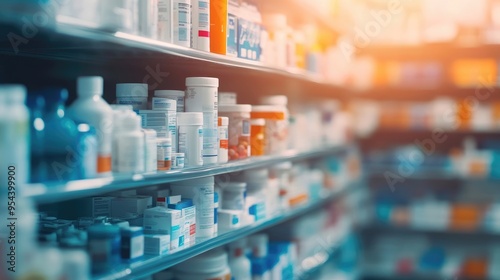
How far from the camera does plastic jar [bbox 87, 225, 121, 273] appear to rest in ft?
6.52

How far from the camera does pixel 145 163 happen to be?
2.13 meters

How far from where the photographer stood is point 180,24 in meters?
2.38

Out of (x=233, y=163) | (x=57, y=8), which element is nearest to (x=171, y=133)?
(x=233, y=163)

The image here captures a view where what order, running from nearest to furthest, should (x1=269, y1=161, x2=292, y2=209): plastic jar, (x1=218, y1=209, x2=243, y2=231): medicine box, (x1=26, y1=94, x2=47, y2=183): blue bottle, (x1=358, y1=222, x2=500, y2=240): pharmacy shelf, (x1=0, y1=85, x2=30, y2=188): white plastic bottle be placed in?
(x1=0, y1=85, x2=30, y2=188): white plastic bottle < (x1=26, y1=94, x2=47, y2=183): blue bottle < (x1=218, y1=209, x2=243, y2=231): medicine box < (x1=269, y1=161, x2=292, y2=209): plastic jar < (x1=358, y1=222, x2=500, y2=240): pharmacy shelf

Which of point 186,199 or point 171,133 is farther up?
point 171,133

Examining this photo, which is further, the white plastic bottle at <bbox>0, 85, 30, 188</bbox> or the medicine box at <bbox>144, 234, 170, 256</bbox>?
the medicine box at <bbox>144, 234, 170, 256</bbox>

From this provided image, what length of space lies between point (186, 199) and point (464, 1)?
396 centimetres

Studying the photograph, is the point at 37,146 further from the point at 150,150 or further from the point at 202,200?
the point at 202,200

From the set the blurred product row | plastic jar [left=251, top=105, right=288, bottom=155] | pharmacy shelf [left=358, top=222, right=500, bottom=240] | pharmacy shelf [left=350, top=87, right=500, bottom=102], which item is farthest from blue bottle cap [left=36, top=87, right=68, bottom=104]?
pharmacy shelf [left=358, top=222, right=500, bottom=240]

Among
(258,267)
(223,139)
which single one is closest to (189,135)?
(223,139)

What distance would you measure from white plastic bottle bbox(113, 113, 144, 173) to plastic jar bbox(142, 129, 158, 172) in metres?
0.07

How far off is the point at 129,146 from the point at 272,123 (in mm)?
1496

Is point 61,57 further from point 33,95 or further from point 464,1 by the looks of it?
point 464,1

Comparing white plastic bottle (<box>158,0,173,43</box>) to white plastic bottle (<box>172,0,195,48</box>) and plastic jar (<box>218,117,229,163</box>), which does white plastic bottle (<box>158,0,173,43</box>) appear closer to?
white plastic bottle (<box>172,0,195,48</box>)
